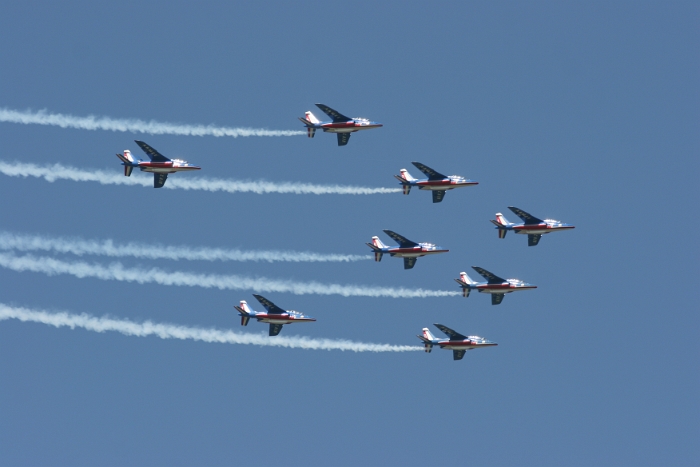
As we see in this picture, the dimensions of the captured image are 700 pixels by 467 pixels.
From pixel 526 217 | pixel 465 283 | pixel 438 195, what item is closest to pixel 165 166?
pixel 438 195

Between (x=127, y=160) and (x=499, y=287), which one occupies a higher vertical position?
(x=127, y=160)

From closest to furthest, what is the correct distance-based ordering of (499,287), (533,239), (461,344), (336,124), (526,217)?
(336,124), (461,344), (499,287), (526,217), (533,239)

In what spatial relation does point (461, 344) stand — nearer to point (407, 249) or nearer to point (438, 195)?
point (407, 249)

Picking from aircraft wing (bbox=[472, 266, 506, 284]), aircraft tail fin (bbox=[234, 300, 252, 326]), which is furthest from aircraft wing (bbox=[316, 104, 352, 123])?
aircraft wing (bbox=[472, 266, 506, 284])

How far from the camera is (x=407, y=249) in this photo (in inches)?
4555

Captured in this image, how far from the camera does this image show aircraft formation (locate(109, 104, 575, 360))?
11062 cm

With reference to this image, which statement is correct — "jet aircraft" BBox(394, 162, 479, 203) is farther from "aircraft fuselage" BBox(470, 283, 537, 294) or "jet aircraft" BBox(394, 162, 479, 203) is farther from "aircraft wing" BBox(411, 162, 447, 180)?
"aircraft fuselage" BBox(470, 283, 537, 294)

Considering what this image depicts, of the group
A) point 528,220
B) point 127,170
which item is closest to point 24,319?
point 127,170

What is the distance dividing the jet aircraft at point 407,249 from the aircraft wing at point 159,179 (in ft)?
65.1

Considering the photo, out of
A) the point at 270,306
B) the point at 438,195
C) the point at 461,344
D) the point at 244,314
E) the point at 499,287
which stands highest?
the point at 438,195

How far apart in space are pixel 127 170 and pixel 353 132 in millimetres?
21287

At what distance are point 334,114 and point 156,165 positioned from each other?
17030 millimetres

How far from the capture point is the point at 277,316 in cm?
11125

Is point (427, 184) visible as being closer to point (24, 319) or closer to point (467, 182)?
point (467, 182)
